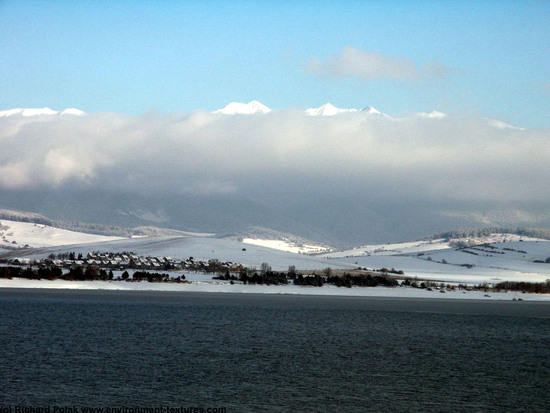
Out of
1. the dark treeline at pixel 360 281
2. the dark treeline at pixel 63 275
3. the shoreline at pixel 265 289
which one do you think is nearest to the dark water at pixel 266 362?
the shoreline at pixel 265 289

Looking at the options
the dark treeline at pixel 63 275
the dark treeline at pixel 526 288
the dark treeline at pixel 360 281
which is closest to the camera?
the dark treeline at pixel 63 275

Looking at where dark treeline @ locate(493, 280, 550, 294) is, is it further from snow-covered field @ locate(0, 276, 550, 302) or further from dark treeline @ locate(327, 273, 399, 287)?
dark treeline @ locate(327, 273, 399, 287)

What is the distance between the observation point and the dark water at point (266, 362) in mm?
37344

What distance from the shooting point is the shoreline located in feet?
439

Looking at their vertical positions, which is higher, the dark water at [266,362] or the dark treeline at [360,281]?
the dark treeline at [360,281]

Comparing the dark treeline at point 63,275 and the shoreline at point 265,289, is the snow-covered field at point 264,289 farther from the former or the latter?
the dark treeline at point 63,275

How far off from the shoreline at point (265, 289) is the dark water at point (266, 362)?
46.5 metres

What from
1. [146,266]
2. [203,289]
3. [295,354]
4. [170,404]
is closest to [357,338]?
[295,354]

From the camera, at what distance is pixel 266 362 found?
50.2 m

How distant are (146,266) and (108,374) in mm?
143546

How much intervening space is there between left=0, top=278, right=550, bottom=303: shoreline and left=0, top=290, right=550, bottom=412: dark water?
152ft

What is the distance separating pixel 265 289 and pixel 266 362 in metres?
99.0

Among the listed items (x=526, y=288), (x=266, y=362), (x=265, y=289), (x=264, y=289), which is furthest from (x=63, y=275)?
(x=526, y=288)

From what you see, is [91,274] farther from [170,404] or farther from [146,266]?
[170,404]
